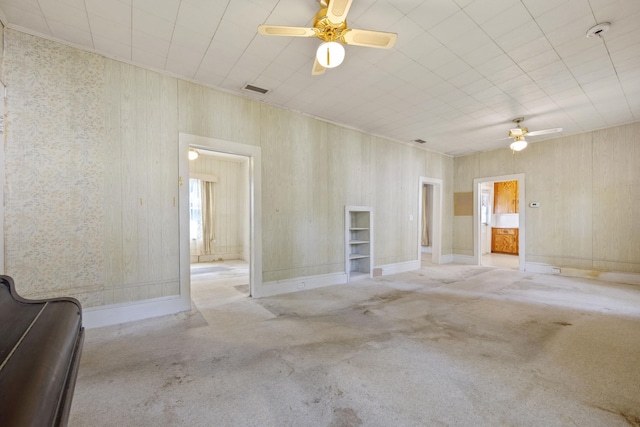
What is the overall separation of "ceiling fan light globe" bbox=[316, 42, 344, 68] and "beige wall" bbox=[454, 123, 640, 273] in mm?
6267

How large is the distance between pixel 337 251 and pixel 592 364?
3.46m

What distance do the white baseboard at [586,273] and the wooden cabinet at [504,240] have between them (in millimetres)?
3313

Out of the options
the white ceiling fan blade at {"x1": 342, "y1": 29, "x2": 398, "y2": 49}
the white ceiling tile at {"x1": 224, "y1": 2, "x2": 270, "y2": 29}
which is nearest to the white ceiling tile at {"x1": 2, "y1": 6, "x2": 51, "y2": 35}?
the white ceiling tile at {"x1": 224, "y1": 2, "x2": 270, "y2": 29}

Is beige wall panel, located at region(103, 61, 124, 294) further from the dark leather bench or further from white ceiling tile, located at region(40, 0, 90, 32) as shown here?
the dark leather bench

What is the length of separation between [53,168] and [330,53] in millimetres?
2997

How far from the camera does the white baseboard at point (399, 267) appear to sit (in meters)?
5.83

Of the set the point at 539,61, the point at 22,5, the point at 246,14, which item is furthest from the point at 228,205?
the point at 539,61

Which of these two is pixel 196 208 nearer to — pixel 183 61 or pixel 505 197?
pixel 183 61

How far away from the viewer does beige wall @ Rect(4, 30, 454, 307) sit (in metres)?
2.64

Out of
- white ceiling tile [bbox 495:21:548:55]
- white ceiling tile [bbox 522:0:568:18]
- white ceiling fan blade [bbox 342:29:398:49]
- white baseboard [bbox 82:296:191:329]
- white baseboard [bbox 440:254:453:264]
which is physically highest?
white ceiling tile [bbox 522:0:568:18]

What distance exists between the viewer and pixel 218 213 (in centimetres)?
809

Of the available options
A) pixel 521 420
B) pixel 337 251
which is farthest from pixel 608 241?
pixel 521 420

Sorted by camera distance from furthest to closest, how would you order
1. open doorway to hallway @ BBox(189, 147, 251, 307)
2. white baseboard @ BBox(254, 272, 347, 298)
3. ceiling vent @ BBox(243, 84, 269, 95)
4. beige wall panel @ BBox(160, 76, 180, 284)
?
1. open doorway to hallway @ BBox(189, 147, 251, 307)
2. white baseboard @ BBox(254, 272, 347, 298)
3. ceiling vent @ BBox(243, 84, 269, 95)
4. beige wall panel @ BBox(160, 76, 180, 284)

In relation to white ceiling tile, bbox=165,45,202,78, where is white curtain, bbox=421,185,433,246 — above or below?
below
